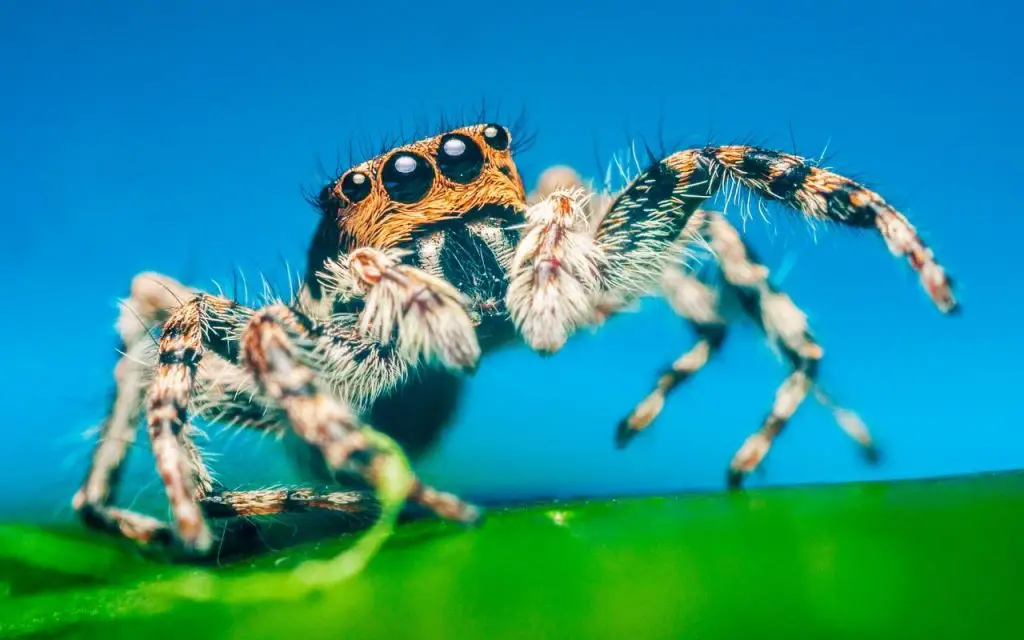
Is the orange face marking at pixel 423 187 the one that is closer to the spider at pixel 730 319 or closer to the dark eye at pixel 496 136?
the dark eye at pixel 496 136

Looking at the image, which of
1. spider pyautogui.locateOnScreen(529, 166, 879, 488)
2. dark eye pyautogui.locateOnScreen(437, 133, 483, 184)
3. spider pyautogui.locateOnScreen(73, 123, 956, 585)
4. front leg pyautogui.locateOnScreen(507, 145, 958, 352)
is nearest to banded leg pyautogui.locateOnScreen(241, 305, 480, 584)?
spider pyautogui.locateOnScreen(73, 123, 956, 585)

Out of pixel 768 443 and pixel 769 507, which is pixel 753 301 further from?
pixel 769 507

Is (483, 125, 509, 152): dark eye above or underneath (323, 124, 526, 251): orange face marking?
above

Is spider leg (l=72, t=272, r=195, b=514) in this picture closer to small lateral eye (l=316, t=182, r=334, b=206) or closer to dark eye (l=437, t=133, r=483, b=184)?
small lateral eye (l=316, t=182, r=334, b=206)

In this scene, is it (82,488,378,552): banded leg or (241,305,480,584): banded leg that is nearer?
(241,305,480,584): banded leg

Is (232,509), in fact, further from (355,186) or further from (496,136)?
(496,136)

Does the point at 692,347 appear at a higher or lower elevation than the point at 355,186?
lower

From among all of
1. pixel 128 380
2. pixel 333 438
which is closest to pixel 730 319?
pixel 333 438
